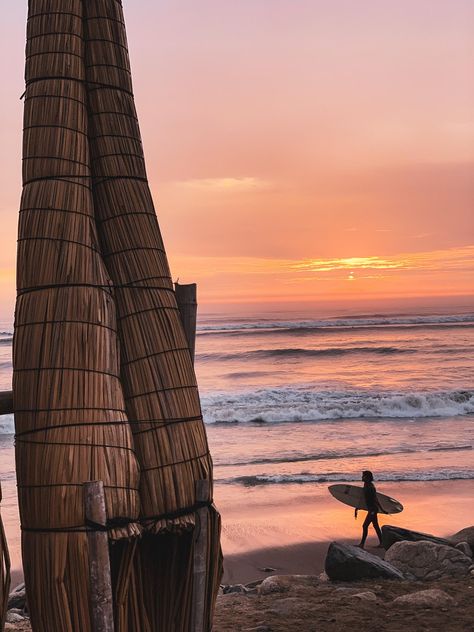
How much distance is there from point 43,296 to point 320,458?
466 inches

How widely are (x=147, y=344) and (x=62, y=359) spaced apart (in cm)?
44

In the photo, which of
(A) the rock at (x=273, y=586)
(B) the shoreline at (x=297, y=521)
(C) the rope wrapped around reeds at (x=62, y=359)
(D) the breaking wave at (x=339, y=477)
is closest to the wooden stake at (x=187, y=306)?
(C) the rope wrapped around reeds at (x=62, y=359)

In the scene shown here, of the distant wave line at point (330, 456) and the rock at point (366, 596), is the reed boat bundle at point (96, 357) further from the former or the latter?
the distant wave line at point (330, 456)

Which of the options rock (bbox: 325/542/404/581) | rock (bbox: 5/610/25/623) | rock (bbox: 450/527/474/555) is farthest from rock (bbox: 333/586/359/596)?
rock (bbox: 5/610/25/623)

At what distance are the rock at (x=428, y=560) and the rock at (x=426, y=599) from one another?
888 mm

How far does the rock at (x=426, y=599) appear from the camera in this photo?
6828 millimetres

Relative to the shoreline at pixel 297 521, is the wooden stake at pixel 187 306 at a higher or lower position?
higher

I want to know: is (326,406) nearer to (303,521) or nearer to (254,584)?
(303,521)

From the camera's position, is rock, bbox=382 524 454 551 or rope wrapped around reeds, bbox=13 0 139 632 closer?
rope wrapped around reeds, bbox=13 0 139 632

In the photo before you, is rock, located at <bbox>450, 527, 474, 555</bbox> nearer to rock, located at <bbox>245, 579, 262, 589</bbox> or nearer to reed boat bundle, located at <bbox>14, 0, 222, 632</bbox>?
rock, located at <bbox>245, 579, 262, 589</bbox>

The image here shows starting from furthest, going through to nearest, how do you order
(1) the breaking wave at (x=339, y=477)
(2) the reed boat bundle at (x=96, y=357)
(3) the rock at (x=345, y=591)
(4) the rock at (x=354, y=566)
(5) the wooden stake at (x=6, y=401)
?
1. (1) the breaking wave at (x=339, y=477)
2. (4) the rock at (x=354, y=566)
3. (3) the rock at (x=345, y=591)
4. (5) the wooden stake at (x=6, y=401)
5. (2) the reed boat bundle at (x=96, y=357)

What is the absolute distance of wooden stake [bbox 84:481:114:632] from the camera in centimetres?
374

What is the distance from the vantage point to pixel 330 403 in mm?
22938

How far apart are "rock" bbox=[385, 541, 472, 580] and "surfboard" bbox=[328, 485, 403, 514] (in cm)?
81
